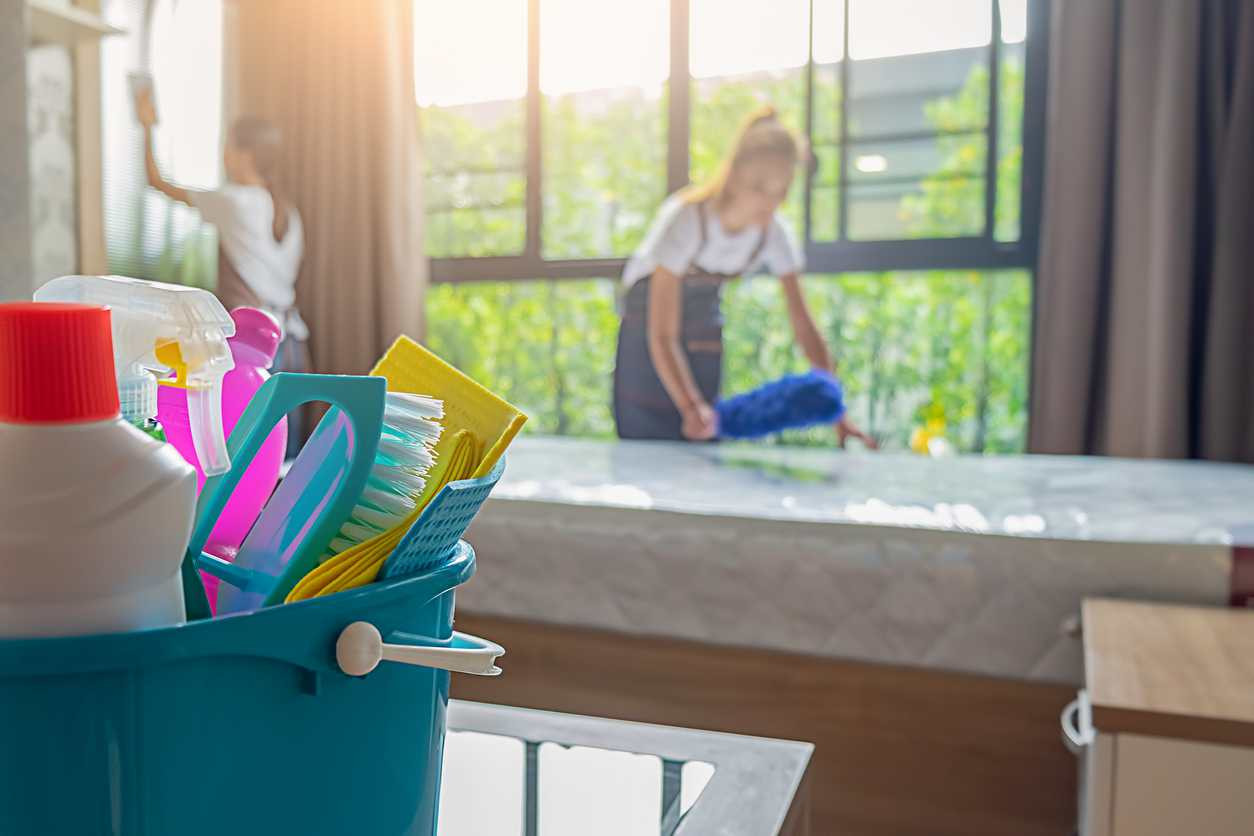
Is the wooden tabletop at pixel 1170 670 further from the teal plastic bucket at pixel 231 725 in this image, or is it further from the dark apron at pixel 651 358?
the dark apron at pixel 651 358

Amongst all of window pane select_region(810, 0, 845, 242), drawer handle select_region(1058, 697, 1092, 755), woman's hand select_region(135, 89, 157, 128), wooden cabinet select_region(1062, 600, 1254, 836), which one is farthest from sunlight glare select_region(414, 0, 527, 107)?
wooden cabinet select_region(1062, 600, 1254, 836)

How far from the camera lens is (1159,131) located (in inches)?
77.7

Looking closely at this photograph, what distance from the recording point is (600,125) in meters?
2.61

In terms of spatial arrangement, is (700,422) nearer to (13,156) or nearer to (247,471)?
(13,156)

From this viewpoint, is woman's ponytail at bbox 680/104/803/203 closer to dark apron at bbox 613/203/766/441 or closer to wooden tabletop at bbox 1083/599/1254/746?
dark apron at bbox 613/203/766/441

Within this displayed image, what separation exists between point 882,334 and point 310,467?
2.22m

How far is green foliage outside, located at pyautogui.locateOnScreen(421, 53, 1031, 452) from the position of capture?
2295 mm

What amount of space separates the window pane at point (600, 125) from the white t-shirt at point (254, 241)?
69cm

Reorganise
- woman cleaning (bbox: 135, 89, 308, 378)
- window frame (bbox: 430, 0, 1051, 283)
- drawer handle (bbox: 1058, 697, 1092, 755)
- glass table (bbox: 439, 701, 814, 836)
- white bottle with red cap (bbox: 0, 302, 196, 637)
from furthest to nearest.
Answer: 1. woman cleaning (bbox: 135, 89, 308, 378)
2. window frame (bbox: 430, 0, 1051, 283)
3. drawer handle (bbox: 1058, 697, 1092, 755)
4. glass table (bbox: 439, 701, 814, 836)
5. white bottle with red cap (bbox: 0, 302, 196, 637)

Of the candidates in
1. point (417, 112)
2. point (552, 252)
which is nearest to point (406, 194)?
point (417, 112)

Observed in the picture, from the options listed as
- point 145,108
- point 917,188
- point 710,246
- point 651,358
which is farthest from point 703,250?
point 145,108

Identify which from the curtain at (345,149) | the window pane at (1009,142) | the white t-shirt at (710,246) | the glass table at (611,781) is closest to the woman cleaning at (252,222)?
the curtain at (345,149)

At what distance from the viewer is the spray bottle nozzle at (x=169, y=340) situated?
30cm

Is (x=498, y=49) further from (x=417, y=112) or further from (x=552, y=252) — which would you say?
(x=552, y=252)
